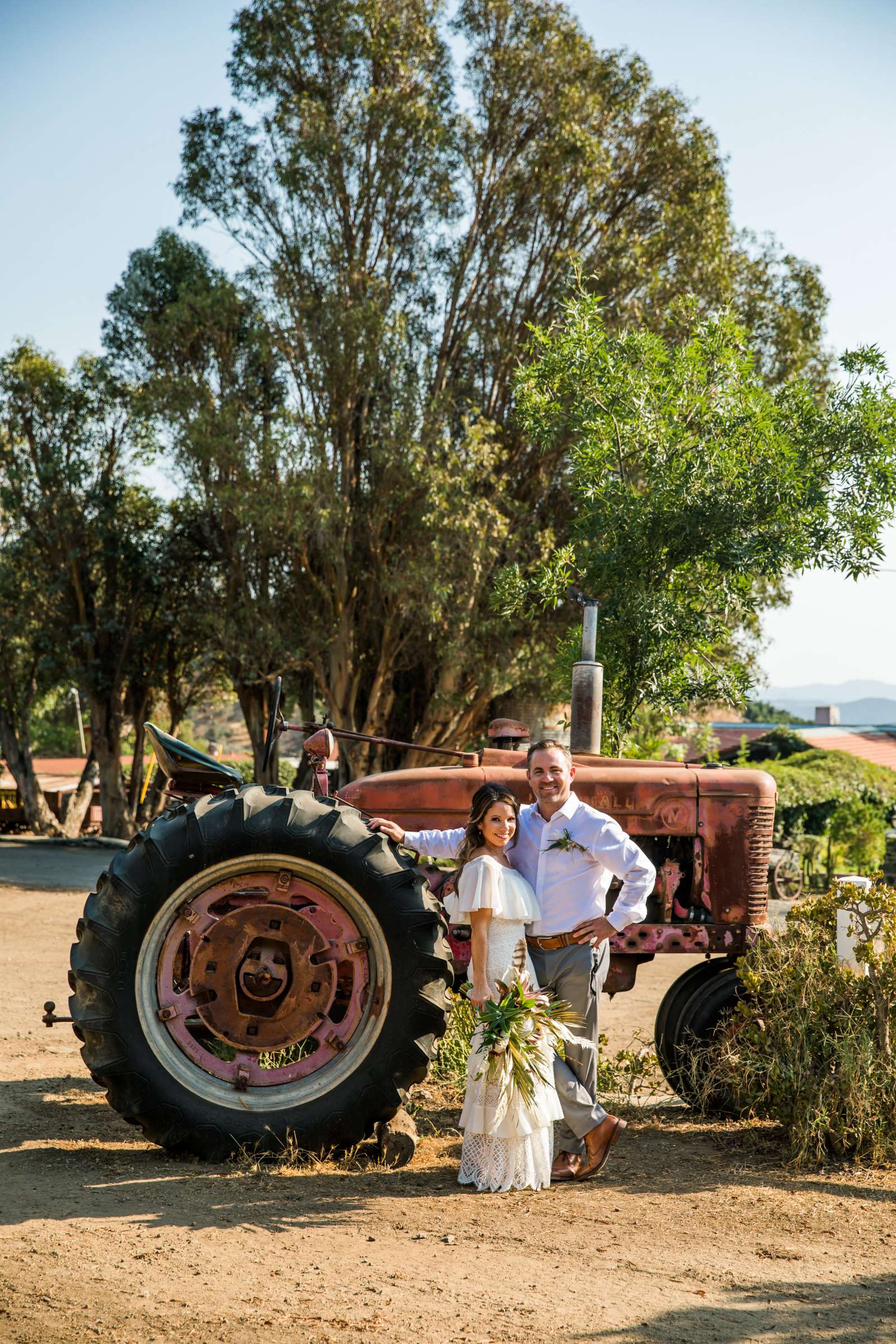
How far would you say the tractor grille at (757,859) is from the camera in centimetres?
598

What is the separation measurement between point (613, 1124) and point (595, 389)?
17.2ft

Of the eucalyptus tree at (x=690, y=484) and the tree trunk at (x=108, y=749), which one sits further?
the tree trunk at (x=108, y=749)

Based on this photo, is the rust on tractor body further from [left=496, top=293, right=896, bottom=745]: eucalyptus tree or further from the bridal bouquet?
[left=496, top=293, right=896, bottom=745]: eucalyptus tree

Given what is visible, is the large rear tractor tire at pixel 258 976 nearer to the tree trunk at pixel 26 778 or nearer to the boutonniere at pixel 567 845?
the boutonniere at pixel 567 845

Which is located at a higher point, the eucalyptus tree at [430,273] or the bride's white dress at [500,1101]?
the eucalyptus tree at [430,273]

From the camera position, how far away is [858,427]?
8.02 metres

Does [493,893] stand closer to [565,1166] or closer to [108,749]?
[565,1166]

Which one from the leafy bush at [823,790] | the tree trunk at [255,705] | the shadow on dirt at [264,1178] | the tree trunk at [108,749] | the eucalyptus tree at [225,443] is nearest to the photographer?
the shadow on dirt at [264,1178]

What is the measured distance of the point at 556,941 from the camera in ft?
16.2

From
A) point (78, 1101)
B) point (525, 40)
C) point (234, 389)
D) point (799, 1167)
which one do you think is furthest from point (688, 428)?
point (525, 40)

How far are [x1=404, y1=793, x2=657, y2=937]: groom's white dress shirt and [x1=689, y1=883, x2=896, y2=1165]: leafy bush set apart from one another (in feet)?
3.56

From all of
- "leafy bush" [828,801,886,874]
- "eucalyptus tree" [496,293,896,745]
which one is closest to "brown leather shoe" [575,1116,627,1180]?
"eucalyptus tree" [496,293,896,745]

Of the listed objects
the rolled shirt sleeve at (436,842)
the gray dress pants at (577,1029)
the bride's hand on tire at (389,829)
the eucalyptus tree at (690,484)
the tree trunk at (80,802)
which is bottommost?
the tree trunk at (80,802)

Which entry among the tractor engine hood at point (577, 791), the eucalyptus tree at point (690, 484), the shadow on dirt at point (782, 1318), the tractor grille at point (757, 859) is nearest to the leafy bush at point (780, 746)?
the eucalyptus tree at point (690, 484)
